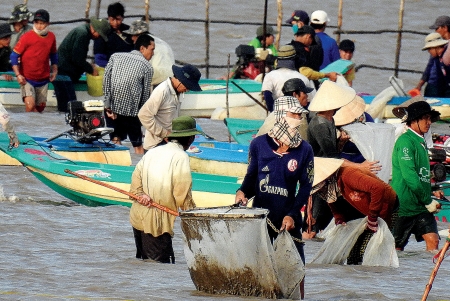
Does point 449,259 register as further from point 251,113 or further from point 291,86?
point 251,113

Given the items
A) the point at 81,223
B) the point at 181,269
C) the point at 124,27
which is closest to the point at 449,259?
the point at 181,269

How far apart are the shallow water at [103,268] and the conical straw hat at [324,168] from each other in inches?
27.4

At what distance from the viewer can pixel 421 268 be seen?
10.0 m

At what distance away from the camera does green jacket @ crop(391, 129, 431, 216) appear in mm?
9914

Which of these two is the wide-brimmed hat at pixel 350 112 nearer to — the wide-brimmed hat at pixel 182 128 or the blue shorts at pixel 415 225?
the blue shorts at pixel 415 225

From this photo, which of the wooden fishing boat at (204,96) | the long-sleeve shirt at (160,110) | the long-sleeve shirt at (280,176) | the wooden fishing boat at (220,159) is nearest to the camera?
the long-sleeve shirt at (280,176)

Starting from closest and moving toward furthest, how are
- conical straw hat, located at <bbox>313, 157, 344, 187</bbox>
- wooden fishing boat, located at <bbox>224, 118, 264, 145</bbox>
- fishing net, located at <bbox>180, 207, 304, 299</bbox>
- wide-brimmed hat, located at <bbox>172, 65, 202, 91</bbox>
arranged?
1. fishing net, located at <bbox>180, 207, 304, 299</bbox>
2. conical straw hat, located at <bbox>313, 157, 344, 187</bbox>
3. wide-brimmed hat, located at <bbox>172, 65, 202, 91</bbox>
4. wooden fishing boat, located at <bbox>224, 118, 264, 145</bbox>

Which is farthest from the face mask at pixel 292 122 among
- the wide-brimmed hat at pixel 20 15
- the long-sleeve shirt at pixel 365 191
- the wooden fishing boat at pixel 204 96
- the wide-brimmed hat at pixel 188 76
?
the wide-brimmed hat at pixel 20 15

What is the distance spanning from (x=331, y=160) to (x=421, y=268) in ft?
4.05

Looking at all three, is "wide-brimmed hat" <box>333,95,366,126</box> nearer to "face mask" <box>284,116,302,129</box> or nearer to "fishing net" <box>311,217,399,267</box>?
"fishing net" <box>311,217,399,267</box>

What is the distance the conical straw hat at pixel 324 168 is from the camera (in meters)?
9.38

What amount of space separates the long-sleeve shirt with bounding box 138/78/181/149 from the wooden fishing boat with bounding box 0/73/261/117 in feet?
20.3

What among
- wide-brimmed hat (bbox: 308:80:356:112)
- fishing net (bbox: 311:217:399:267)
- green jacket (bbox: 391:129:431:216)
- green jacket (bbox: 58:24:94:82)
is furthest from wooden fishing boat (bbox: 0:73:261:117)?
fishing net (bbox: 311:217:399:267)

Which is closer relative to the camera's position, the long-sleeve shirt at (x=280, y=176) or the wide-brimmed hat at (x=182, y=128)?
the long-sleeve shirt at (x=280, y=176)
